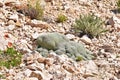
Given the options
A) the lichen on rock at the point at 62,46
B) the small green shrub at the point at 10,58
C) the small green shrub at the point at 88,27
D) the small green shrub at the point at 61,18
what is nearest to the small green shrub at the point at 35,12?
the small green shrub at the point at 61,18

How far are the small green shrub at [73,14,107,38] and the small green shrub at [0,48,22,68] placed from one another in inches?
80.3

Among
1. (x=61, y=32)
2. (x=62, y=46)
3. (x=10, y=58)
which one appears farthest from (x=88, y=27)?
(x=10, y=58)

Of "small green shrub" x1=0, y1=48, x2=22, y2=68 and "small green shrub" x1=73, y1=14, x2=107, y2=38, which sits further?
"small green shrub" x1=73, y1=14, x2=107, y2=38

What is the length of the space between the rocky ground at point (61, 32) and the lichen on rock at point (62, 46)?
0.16 meters

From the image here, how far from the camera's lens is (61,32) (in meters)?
8.53

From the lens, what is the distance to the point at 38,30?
8258mm

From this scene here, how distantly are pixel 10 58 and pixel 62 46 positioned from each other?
4.03 ft

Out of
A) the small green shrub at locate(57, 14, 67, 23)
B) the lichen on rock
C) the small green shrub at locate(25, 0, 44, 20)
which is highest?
the small green shrub at locate(25, 0, 44, 20)

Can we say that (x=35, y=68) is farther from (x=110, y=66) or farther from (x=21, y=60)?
(x=110, y=66)

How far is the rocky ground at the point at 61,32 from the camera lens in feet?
21.7

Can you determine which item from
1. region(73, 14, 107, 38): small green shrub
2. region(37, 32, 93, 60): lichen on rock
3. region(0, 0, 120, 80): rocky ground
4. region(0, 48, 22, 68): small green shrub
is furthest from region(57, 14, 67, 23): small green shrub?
region(0, 48, 22, 68): small green shrub

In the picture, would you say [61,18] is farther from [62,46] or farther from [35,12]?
[62,46]

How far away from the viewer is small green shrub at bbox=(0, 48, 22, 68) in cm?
664

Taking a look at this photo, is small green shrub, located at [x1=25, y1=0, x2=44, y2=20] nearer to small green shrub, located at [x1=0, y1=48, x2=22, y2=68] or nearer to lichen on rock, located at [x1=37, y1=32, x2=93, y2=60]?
lichen on rock, located at [x1=37, y1=32, x2=93, y2=60]
